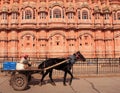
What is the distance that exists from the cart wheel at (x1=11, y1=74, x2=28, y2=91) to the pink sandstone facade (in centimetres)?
2223

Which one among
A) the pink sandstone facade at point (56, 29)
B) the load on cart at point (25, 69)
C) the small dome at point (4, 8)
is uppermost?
the small dome at point (4, 8)

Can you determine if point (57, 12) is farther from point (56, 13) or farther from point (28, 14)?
point (28, 14)

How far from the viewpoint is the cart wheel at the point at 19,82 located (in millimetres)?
11070

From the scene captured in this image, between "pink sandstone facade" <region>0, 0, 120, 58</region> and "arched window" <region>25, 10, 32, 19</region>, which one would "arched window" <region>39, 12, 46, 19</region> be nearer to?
"pink sandstone facade" <region>0, 0, 120, 58</region>

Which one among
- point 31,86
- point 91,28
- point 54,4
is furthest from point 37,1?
point 31,86

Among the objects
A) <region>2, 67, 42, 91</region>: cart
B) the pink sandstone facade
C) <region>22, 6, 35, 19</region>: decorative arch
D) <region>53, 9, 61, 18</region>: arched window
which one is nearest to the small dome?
the pink sandstone facade

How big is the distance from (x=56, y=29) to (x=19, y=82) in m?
23.1

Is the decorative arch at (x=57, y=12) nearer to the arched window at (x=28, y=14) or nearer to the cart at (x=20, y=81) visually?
the arched window at (x=28, y=14)

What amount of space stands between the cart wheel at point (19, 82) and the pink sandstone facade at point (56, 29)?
22.2 metres

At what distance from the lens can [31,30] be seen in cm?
3422

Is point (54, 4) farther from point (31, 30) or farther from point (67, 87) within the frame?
point (67, 87)

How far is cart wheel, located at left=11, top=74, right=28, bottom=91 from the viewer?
1107cm

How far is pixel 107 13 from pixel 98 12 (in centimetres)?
142

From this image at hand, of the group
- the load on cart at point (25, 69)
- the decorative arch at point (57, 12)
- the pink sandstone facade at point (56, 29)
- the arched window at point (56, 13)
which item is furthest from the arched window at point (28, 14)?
the load on cart at point (25, 69)
